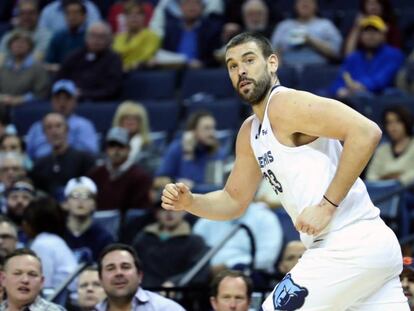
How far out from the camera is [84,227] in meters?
10.1

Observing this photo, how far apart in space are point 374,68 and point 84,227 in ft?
12.6

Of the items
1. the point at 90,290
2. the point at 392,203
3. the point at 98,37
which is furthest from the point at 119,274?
the point at 98,37

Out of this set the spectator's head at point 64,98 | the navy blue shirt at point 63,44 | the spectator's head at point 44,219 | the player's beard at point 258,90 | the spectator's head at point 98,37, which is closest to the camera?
the player's beard at point 258,90

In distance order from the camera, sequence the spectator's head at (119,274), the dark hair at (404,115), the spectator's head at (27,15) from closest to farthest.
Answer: the spectator's head at (119,274) → the dark hair at (404,115) → the spectator's head at (27,15)

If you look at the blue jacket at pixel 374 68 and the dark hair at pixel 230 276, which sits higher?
the blue jacket at pixel 374 68

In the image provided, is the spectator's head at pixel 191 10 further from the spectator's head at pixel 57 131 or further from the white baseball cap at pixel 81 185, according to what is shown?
the white baseball cap at pixel 81 185

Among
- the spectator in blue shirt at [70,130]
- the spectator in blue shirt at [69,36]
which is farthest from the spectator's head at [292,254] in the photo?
the spectator in blue shirt at [69,36]

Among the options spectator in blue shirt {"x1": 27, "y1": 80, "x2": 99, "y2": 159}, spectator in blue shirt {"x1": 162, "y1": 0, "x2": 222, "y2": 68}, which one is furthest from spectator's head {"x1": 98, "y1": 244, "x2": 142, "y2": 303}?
spectator in blue shirt {"x1": 162, "y1": 0, "x2": 222, "y2": 68}

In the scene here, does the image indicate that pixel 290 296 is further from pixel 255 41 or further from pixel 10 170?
pixel 10 170

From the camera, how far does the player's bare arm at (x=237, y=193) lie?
5930 millimetres

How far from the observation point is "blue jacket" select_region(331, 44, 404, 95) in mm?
12156

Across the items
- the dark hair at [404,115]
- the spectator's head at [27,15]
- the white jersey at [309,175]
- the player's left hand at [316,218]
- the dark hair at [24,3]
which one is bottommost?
the player's left hand at [316,218]

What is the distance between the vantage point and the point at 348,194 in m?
5.48

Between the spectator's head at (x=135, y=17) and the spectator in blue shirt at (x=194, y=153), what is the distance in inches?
102
